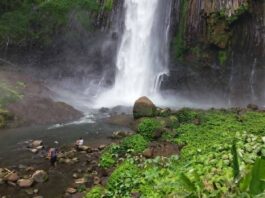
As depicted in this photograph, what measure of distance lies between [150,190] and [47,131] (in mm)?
11641

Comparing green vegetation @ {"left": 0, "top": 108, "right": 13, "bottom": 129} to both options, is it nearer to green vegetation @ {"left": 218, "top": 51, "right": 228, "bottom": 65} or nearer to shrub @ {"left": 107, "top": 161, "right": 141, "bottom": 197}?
shrub @ {"left": 107, "top": 161, "right": 141, "bottom": 197}

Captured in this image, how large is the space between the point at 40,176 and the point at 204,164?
7.38 m

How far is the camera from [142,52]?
29391 millimetres

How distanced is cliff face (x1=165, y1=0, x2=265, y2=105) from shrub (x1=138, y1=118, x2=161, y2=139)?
36.4 ft

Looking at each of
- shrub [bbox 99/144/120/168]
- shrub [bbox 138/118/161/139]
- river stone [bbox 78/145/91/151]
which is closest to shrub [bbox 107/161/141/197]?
shrub [bbox 99/144/120/168]

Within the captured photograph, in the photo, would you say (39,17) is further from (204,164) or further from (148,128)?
(204,164)

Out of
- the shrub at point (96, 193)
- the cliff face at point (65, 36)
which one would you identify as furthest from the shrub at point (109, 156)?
the cliff face at point (65, 36)

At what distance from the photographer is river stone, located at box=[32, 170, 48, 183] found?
12939mm

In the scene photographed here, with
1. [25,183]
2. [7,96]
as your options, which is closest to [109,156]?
[25,183]

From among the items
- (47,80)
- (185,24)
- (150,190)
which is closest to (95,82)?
(47,80)

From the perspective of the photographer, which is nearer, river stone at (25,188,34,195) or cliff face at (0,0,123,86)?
river stone at (25,188,34,195)

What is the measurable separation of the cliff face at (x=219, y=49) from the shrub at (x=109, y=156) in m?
14.1

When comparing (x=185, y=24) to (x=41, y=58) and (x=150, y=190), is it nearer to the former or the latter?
(x=41, y=58)

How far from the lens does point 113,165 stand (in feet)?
45.5
